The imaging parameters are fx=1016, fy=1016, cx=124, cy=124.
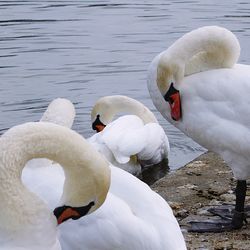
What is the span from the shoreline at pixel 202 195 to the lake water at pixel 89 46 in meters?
1.44

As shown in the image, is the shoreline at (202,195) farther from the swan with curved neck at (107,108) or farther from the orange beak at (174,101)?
the swan with curved neck at (107,108)

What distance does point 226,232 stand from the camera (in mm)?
6754

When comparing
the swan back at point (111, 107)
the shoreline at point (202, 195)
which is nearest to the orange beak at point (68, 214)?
the shoreline at point (202, 195)

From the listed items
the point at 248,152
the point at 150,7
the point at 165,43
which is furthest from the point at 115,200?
the point at 150,7

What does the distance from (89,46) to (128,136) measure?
6.59 m

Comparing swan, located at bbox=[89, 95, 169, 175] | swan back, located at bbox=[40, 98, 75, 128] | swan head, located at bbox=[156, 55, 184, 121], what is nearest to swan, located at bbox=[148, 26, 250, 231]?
swan head, located at bbox=[156, 55, 184, 121]

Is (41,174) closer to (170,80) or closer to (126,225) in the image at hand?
(126,225)

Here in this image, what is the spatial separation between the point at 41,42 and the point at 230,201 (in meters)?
8.66

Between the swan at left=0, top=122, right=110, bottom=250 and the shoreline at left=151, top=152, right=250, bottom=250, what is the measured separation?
5.86ft

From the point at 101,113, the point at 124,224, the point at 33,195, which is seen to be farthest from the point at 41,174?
the point at 101,113

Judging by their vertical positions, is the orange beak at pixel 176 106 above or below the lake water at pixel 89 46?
above

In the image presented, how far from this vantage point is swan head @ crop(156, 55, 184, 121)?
697 centimetres

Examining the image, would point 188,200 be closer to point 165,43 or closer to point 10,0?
point 165,43

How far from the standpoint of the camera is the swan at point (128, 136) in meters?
8.59
